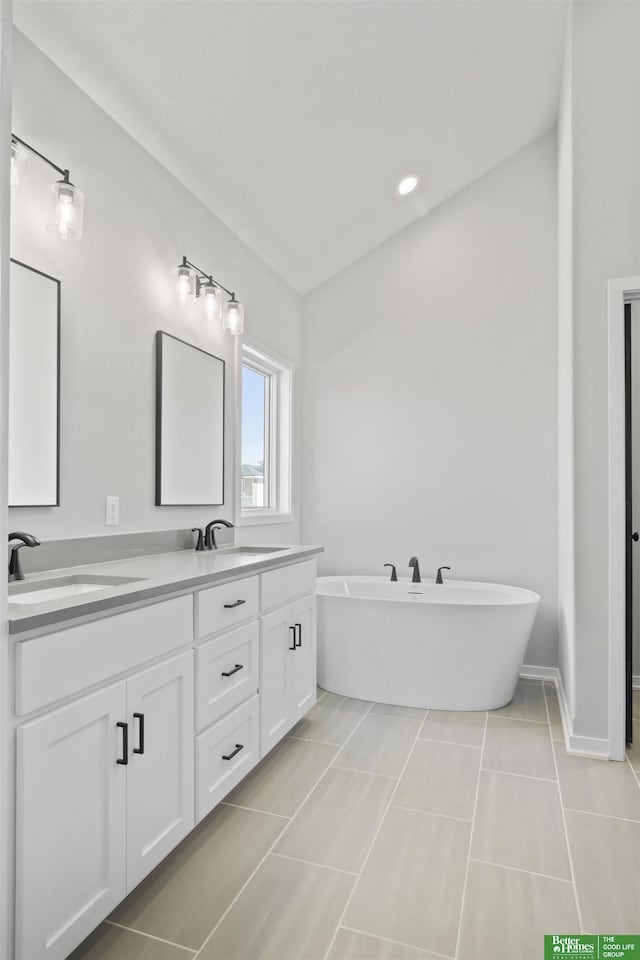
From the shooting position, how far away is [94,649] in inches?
52.4

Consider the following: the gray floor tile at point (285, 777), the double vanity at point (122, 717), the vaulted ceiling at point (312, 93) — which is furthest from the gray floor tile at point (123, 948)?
the vaulted ceiling at point (312, 93)

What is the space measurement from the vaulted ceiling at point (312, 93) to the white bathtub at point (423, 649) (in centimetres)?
218

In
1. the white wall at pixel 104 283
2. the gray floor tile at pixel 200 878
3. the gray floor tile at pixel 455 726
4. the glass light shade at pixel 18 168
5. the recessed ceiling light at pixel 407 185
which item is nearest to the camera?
the gray floor tile at pixel 200 878

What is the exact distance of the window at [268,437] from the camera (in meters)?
3.72

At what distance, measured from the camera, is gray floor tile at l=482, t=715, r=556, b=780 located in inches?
92.7

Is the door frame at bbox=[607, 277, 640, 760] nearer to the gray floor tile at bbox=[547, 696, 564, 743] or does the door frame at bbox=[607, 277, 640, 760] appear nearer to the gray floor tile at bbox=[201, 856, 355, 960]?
the gray floor tile at bbox=[547, 696, 564, 743]

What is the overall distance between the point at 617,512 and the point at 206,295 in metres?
2.08

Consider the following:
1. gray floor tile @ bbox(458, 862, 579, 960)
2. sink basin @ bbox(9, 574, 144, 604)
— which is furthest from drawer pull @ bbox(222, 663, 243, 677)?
gray floor tile @ bbox(458, 862, 579, 960)

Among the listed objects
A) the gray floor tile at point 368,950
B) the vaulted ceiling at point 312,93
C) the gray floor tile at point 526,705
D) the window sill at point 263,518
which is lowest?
the gray floor tile at point 526,705

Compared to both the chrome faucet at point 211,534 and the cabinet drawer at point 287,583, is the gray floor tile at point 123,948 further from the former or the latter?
the chrome faucet at point 211,534

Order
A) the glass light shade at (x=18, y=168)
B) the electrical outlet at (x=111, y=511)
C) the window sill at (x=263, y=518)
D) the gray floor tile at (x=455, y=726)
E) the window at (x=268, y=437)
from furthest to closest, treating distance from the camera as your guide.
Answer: the window at (x=268, y=437) → the window sill at (x=263, y=518) → the gray floor tile at (x=455, y=726) → the electrical outlet at (x=111, y=511) → the glass light shade at (x=18, y=168)

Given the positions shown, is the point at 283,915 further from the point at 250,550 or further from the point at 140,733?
the point at 250,550

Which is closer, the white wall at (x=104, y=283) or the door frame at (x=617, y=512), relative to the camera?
the white wall at (x=104, y=283)

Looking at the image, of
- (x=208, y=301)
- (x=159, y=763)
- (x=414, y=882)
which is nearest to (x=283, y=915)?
(x=414, y=882)
